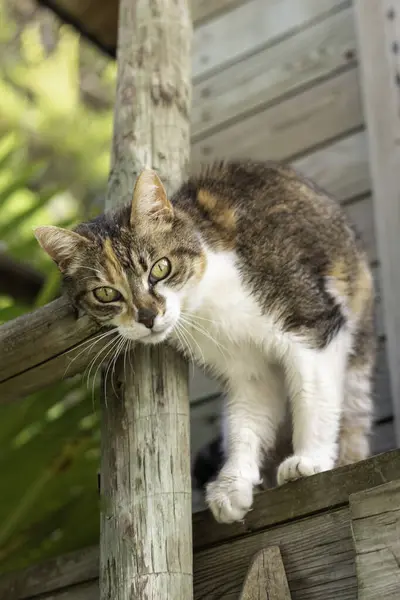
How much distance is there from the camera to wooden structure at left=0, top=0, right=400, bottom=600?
4.73 feet

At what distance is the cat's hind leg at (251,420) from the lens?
182 cm

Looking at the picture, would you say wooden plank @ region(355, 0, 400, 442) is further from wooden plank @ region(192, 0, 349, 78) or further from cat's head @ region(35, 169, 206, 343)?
cat's head @ region(35, 169, 206, 343)

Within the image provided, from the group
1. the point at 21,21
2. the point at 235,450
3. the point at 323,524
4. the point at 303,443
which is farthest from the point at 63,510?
the point at 21,21

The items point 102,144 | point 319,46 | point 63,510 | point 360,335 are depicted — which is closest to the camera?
point 360,335

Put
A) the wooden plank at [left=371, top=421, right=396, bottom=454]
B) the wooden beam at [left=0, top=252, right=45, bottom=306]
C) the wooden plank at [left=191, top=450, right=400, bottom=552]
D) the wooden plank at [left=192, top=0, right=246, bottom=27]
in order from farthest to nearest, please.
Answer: the wooden beam at [left=0, top=252, right=45, bottom=306] → the wooden plank at [left=192, top=0, right=246, bottom=27] → the wooden plank at [left=371, top=421, right=396, bottom=454] → the wooden plank at [left=191, top=450, right=400, bottom=552]

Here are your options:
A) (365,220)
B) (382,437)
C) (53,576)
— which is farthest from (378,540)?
(365,220)

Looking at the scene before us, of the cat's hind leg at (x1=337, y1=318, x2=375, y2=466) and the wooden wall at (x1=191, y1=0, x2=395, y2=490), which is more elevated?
the wooden wall at (x1=191, y1=0, x2=395, y2=490)

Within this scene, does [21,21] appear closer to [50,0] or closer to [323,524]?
[50,0]

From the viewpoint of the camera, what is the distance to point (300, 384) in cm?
186

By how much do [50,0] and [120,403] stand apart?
6.17 feet

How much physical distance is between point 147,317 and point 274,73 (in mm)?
1553

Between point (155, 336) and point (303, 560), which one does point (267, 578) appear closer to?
point (303, 560)

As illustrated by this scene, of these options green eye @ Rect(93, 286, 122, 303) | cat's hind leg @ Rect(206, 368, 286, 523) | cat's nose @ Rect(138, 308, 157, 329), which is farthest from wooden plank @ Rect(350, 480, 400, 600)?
green eye @ Rect(93, 286, 122, 303)

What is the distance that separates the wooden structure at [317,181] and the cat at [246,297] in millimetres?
112
